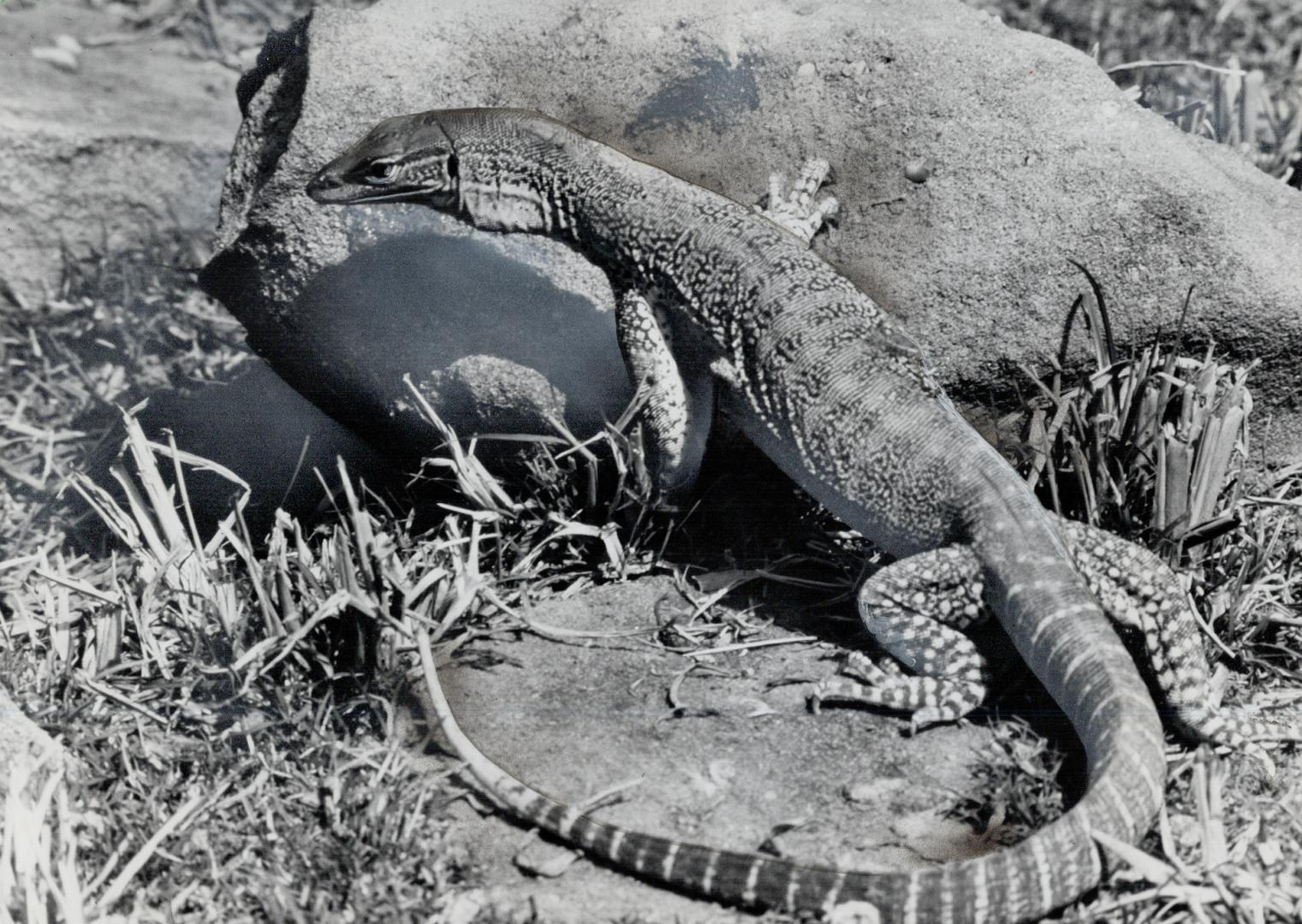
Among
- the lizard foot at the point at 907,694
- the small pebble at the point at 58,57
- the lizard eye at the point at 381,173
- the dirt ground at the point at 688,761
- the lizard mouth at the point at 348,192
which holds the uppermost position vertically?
the lizard eye at the point at 381,173

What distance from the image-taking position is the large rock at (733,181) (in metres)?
6.08

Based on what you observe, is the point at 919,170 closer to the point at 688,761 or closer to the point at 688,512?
the point at 688,512

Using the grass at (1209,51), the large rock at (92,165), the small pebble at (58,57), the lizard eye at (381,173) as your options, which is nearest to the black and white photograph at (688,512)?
the lizard eye at (381,173)

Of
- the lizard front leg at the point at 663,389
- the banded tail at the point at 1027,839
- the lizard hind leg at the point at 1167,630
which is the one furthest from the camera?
the lizard front leg at the point at 663,389

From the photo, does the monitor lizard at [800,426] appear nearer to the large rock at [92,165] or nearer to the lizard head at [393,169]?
the lizard head at [393,169]

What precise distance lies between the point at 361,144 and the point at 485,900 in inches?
124

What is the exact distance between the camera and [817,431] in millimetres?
5602

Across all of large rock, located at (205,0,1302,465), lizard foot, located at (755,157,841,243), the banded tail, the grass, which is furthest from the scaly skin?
the grass

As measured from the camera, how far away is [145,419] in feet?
23.8

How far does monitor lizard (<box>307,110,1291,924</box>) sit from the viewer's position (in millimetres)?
4348

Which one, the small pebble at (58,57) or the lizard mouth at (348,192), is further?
the small pebble at (58,57)

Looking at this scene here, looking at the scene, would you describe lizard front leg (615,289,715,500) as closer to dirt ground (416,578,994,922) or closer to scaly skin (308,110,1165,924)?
scaly skin (308,110,1165,924)

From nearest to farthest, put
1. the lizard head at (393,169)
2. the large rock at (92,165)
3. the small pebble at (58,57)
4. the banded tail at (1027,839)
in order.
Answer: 1. the banded tail at (1027,839)
2. the lizard head at (393,169)
3. the large rock at (92,165)
4. the small pebble at (58,57)

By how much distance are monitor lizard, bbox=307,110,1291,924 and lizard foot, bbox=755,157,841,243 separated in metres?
0.18
